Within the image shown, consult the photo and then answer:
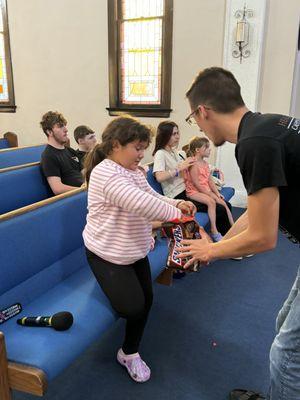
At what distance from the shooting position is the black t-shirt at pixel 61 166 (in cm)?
324

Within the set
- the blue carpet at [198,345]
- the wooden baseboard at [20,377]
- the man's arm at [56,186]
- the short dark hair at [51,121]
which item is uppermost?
the short dark hair at [51,121]

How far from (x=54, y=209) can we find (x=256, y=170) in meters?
1.30

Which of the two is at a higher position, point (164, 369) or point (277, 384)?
point (277, 384)

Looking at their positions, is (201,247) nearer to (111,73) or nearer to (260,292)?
(260,292)

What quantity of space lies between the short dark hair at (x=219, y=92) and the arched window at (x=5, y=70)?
578 cm

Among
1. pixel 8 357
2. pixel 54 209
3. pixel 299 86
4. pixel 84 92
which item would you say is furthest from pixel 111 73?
pixel 8 357

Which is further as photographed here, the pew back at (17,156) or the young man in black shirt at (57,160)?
the pew back at (17,156)

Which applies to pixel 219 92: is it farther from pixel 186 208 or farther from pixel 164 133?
pixel 164 133

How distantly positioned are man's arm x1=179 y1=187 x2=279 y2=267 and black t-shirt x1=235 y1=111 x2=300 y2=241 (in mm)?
36

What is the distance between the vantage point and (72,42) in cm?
574

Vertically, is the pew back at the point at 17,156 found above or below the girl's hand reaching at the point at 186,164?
below

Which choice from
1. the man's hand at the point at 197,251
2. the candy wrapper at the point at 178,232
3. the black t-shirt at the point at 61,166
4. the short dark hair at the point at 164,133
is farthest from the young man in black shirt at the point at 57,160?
the man's hand at the point at 197,251

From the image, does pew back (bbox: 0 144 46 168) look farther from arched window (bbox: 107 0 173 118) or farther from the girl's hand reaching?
the girl's hand reaching

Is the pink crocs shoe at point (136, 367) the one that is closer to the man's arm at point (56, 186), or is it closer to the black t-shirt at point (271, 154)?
the black t-shirt at point (271, 154)
